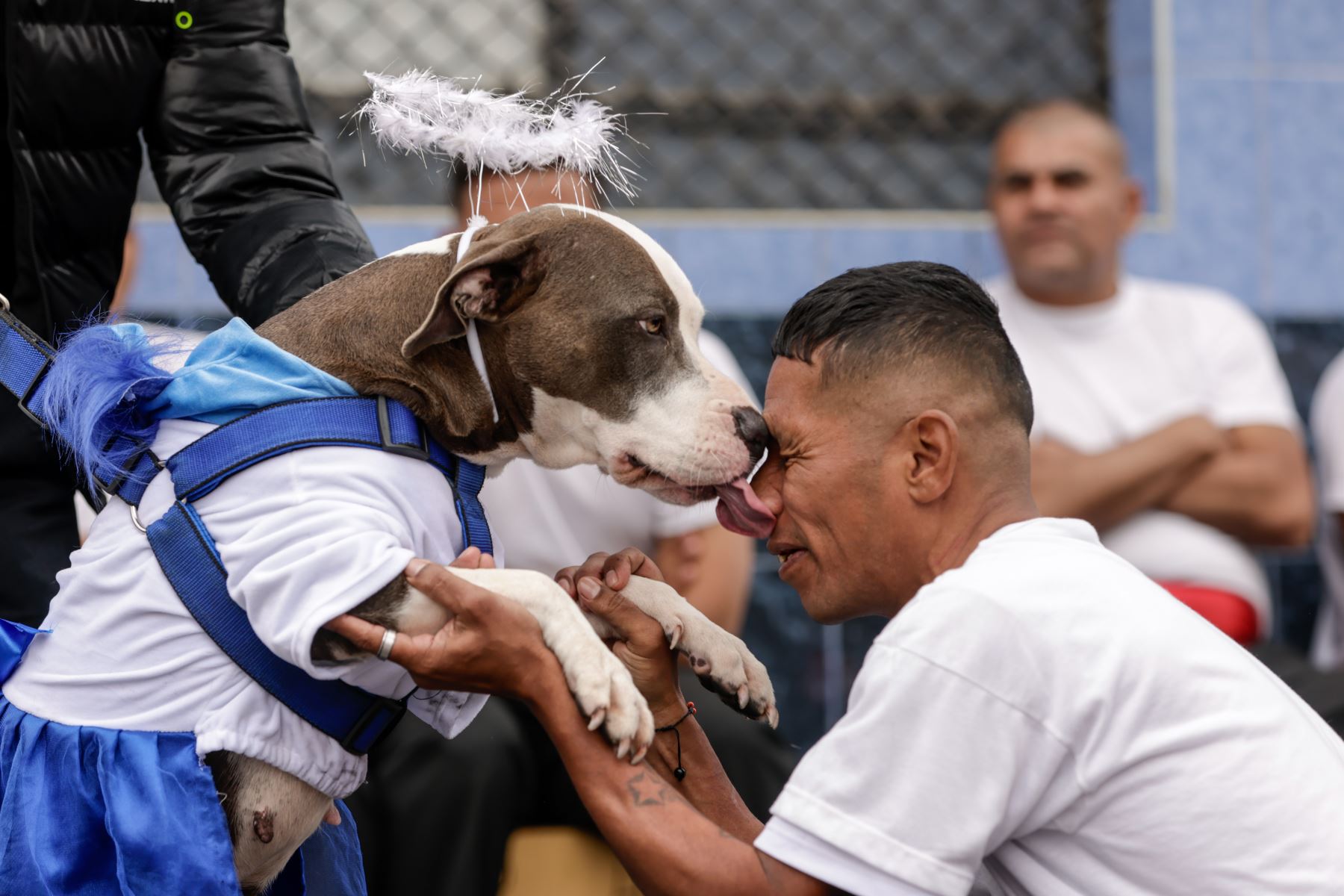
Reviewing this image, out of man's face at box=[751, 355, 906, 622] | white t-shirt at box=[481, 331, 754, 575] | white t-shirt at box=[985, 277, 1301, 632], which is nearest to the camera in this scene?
man's face at box=[751, 355, 906, 622]

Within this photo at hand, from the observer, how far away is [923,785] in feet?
5.52

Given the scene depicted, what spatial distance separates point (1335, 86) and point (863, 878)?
4.30m

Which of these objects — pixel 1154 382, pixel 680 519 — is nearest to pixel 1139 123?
pixel 1154 382

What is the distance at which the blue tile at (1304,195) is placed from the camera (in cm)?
512

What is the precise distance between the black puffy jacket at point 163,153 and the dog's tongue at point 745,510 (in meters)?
0.63

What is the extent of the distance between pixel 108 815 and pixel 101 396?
1.60ft

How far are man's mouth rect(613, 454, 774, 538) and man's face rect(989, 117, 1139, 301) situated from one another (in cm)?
235

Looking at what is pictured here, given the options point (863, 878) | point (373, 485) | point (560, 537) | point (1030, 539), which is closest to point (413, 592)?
point (373, 485)

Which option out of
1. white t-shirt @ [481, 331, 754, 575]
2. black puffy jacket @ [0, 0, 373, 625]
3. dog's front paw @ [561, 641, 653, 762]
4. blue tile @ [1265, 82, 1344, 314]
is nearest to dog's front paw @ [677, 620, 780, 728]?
dog's front paw @ [561, 641, 653, 762]

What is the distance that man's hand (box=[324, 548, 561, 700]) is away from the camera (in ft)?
5.91

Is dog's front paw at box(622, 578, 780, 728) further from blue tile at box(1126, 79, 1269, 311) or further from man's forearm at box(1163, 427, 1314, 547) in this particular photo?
blue tile at box(1126, 79, 1269, 311)

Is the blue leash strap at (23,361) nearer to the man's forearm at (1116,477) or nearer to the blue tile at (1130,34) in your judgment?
the man's forearm at (1116,477)

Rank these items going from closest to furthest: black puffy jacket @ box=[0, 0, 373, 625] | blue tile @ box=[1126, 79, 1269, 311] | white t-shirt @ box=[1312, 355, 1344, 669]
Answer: black puffy jacket @ box=[0, 0, 373, 625] → white t-shirt @ box=[1312, 355, 1344, 669] → blue tile @ box=[1126, 79, 1269, 311]

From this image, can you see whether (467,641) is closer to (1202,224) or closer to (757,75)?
(757,75)
